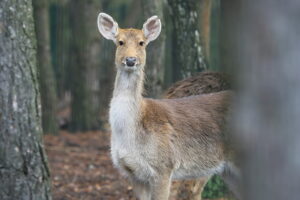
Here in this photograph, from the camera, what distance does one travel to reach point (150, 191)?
25.6 ft

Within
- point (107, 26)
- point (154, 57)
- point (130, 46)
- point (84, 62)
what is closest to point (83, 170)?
point (154, 57)

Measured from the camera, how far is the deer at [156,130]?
768 cm

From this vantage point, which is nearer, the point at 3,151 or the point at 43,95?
the point at 3,151

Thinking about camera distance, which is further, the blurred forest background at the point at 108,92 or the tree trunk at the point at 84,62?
the tree trunk at the point at 84,62

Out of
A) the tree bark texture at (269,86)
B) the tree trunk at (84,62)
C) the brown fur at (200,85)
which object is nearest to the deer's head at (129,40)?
the brown fur at (200,85)

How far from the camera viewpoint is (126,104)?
7.75m

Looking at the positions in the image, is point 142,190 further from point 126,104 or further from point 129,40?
point 129,40

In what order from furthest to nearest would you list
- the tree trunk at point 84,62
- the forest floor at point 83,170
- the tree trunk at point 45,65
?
the tree trunk at point 84,62
the tree trunk at point 45,65
the forest floor at point 83,170

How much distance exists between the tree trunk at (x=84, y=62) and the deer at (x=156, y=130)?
8.41 metres

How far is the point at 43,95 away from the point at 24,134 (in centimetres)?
1001

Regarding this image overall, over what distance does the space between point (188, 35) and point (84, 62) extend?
299 inches

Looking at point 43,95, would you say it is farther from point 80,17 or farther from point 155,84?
point 155,84

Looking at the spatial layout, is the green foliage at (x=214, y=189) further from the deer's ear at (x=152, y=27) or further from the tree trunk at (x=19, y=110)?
the tree trunk at (x=19, y=110)

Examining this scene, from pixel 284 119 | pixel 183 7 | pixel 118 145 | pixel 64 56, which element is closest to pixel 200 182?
pixel 118 145
